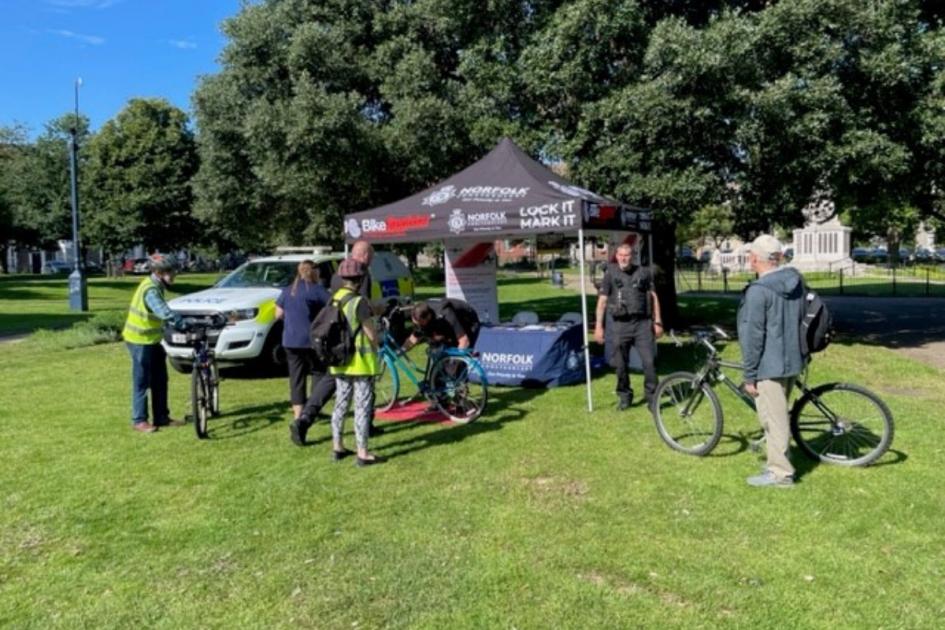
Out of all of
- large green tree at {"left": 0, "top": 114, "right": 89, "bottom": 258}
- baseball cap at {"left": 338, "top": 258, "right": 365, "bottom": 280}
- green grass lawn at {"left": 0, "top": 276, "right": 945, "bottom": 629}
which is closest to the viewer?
green grass lawn at {"left": 0, "top": 276, "right": 945, "bottom": 629}

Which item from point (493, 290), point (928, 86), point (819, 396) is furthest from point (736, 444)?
point (928, 86)

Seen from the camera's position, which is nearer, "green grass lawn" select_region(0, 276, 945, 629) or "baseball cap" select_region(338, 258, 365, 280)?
"green grass lawn" select_region(0, 276, 945, 629)

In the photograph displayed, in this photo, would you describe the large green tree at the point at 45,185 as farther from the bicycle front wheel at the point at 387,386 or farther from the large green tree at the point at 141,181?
the bicycle front wheel at the point at 387,386

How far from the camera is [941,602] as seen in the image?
368cm

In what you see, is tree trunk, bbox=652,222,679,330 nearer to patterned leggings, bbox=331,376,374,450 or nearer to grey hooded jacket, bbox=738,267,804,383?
grey hooded jacket, bbox=738,267,804,383

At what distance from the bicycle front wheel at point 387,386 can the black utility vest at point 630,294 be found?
2453 millimetres

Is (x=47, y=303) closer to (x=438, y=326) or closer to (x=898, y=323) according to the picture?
(x=438, y=326)

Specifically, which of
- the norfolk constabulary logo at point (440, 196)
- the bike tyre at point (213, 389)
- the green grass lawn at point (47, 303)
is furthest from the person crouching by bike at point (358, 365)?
the green grass lawn at point (47, 303)

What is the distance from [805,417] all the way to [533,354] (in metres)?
3.97

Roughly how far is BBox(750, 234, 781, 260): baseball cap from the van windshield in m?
7.55

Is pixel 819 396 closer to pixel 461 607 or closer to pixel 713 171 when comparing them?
pixel 461 607

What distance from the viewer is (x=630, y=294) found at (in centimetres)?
772

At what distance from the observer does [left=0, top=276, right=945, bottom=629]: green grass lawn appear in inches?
146

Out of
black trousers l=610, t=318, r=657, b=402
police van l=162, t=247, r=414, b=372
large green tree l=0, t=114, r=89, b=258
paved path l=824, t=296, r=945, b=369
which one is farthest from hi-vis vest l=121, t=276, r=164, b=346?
large green tree l=0, t=114, r=89, b=258
